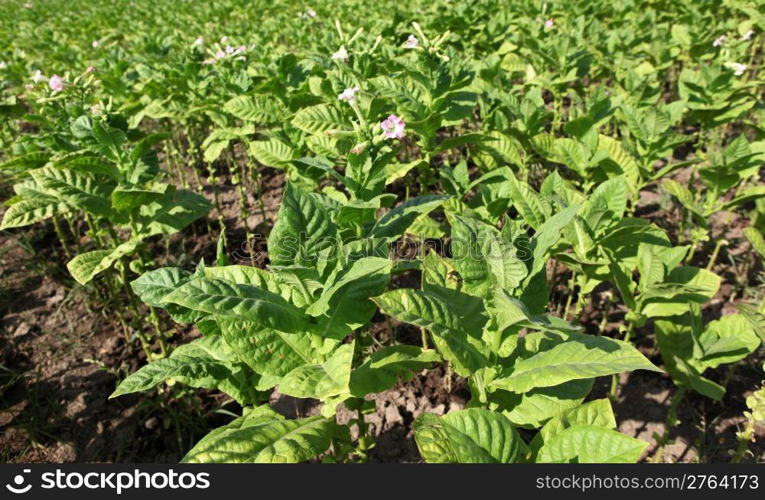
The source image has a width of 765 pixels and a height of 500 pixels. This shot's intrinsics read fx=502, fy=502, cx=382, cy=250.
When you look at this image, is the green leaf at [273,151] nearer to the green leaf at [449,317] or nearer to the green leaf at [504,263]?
the green leaf at [449,317]

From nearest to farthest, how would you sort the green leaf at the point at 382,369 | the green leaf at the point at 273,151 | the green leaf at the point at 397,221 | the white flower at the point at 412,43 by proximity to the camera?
the green leaf at the point at 382,369 → the green leaf at the point at 397,221 → the green leaf at the point at 273,151 → the white flower at the point at 412,43

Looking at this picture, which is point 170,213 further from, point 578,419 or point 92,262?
point 578,419

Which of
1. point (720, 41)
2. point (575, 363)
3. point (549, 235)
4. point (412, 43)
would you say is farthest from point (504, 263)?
point (720, 41)

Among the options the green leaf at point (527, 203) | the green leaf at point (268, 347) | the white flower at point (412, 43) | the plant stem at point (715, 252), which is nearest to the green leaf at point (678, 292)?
the green leaf at point (527, 203)

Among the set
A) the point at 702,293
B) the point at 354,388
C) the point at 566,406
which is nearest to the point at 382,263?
the point at 354,388

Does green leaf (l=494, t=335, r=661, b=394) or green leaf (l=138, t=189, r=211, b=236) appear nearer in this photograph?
green leaf (l=494, t=335, r=661, b=394)

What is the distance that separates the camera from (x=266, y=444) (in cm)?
144

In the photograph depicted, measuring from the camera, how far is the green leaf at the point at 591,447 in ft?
4.05

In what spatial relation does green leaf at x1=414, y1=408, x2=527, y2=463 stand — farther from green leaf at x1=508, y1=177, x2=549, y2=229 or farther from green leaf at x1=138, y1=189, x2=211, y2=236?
green leaf at x1=138, y1=189, x2=211, y2=236

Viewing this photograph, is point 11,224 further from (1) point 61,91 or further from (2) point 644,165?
(2) point 644,165

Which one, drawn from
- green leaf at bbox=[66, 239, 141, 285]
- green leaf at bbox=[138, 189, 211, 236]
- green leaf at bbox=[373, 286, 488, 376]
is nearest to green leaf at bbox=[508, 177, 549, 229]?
green leaf at bbox=[373, 286, 488, 376]

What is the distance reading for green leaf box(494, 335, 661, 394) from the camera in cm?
142

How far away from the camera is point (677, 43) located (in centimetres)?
525

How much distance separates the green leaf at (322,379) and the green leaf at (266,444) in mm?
139
